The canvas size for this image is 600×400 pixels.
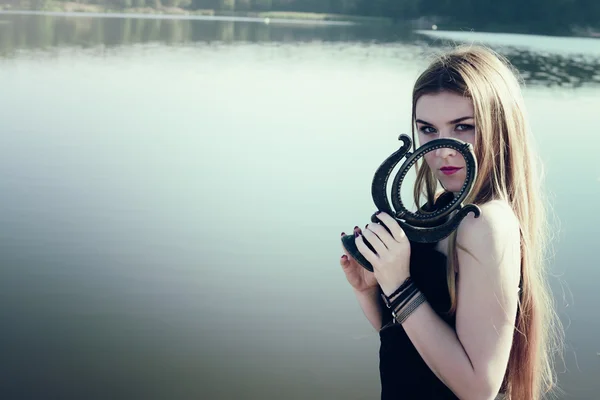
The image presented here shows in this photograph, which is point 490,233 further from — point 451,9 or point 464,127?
point 451,9

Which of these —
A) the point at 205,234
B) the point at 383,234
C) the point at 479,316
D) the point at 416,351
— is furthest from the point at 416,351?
the point at 205,234

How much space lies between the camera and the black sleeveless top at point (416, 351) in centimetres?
171

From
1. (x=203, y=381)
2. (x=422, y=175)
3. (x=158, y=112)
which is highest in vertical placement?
(x=422, y=175)

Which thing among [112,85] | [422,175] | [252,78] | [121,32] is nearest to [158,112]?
[112,85]

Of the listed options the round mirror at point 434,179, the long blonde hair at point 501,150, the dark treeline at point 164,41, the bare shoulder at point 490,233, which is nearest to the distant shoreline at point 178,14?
the dark treeline at point 164,41

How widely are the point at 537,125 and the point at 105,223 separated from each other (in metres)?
6.99

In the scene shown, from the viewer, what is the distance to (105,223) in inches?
243

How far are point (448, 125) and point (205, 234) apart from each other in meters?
4.40

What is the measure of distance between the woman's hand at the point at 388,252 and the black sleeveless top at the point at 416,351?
0.10 meters

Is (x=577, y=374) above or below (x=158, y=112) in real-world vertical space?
below

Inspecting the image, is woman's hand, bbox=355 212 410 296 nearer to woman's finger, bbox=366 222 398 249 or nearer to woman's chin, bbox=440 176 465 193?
woman's finger, bbox=366 222 398 249

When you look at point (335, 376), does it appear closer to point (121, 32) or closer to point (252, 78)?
point (252, 78)

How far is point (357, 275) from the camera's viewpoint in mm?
1893

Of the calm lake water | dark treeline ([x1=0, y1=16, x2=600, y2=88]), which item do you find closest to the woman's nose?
the calm lake water
